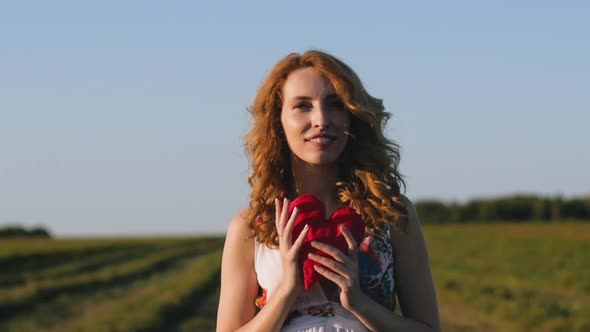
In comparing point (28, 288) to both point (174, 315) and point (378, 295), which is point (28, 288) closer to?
point (174, 315)

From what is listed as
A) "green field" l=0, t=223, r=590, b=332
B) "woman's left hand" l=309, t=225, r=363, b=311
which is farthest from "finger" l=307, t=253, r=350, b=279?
"green field" l=0, t=223, r=590, b=332

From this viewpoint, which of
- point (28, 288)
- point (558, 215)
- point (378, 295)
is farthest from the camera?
point (558, 215)

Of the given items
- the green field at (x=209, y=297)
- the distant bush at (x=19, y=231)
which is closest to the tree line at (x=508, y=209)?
the distant bush at (x=19, y=231)

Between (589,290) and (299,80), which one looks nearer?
(299,80)

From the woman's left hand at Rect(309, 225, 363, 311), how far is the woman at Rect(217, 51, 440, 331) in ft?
0.04

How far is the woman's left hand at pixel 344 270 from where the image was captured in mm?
2977

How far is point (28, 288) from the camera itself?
2050 cm

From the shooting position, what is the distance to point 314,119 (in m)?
3.16

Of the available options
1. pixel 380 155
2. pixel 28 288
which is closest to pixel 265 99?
pixel 380 155

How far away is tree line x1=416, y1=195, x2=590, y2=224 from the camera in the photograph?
80312mm

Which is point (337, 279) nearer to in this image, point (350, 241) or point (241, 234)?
point (350, 241)

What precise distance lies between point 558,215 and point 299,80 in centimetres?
7958

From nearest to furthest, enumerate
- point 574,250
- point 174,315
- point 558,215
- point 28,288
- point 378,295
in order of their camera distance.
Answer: point 378,295 → point 174,315 → point 28,288 → point 574,250 → point 558,215

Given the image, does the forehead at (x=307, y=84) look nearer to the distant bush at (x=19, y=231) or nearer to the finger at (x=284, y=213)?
the finger at (x=284, y=213)
